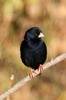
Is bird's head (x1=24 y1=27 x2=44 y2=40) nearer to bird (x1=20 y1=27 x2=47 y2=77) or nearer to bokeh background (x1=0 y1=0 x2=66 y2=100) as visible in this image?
bird (x1=20 y1=27 x2=47 y2=77)

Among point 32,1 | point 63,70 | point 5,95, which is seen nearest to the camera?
point 5,95

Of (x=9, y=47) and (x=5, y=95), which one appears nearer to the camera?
(x=5, y=95)

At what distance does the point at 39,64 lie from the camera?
19.1 feet

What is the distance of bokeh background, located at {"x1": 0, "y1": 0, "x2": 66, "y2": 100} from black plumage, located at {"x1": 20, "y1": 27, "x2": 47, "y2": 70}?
1.37m

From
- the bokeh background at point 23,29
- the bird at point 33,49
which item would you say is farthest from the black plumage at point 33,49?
the bokeh background at point 23,29

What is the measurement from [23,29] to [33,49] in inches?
75.0

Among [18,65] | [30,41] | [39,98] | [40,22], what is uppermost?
[30,41]

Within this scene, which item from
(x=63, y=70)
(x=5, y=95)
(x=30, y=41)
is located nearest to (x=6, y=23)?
(x=63, y=70)

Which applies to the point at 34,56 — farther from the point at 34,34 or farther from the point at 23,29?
the point at 23,29

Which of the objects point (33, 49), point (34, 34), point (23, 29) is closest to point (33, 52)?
point (33, 49)

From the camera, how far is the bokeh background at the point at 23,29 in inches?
286

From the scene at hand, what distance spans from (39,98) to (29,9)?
145cm

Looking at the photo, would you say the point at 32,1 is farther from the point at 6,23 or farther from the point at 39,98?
the point at 39,98

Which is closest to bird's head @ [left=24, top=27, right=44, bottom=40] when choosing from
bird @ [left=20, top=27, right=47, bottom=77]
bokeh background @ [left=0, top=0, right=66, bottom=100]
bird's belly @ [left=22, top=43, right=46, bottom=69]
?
bird @ [left=20, top=27, right=47, bottom=77]
